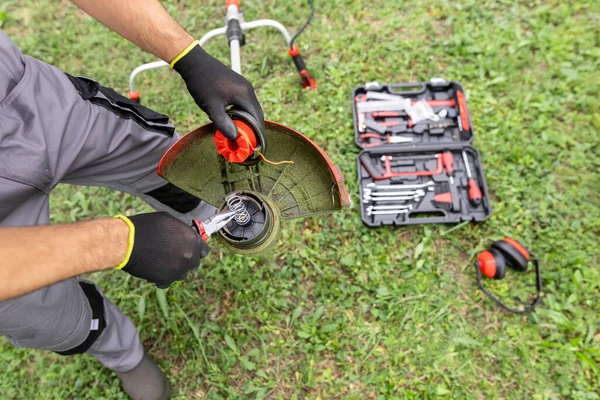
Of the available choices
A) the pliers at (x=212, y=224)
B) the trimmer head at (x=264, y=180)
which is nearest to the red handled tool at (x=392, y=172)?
the trimmer head at (x=264, y=180)

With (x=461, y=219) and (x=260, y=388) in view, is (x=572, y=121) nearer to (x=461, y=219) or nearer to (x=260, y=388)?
(x=461, y=219)

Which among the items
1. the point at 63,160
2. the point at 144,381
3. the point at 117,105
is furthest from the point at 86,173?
the point at 144,381

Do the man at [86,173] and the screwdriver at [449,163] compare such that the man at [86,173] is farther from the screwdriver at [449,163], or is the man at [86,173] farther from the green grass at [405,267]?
the screwdriver at [449,163]

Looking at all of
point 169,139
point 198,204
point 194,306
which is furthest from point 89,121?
point 194,306

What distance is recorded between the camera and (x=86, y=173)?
1.99 m

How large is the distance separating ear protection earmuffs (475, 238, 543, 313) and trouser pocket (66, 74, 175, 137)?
2181mm

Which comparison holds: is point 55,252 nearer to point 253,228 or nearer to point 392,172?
point 253,228

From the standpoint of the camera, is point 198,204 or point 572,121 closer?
point 198,204

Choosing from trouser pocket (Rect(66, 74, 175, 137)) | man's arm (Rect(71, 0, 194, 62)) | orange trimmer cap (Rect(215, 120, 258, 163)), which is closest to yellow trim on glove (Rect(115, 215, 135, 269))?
orange trimmer cap (Rect(215, 120, 258, 163))

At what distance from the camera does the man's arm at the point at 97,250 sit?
126 cm

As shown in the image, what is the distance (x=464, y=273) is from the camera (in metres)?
2.83

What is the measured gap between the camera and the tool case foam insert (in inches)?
116

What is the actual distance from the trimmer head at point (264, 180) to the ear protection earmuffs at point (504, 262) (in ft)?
4.65

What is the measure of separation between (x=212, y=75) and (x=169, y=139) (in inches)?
19.2
